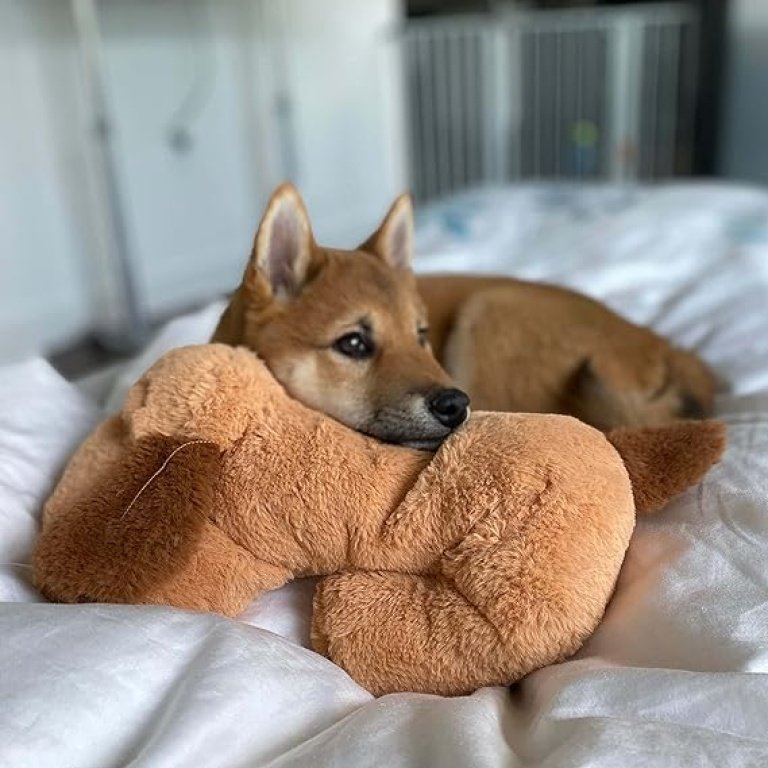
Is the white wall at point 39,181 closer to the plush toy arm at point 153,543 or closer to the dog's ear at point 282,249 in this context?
the dog's ear at point 282,249

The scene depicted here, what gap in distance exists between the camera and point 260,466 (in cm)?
80

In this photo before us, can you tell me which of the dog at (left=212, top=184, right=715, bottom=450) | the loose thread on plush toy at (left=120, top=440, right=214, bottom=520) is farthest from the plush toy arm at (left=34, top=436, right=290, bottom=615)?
the dog at (left=212, top=184, right=715, bottom=450)

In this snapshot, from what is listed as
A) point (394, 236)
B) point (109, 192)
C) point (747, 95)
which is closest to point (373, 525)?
point (394, 236)

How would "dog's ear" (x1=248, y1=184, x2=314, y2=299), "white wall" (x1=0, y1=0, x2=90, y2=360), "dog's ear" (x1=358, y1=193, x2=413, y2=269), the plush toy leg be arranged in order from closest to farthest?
1. the plush toy leg
2. "dog's ear" (x1=248, y1=184, x2=314, y2=299)
3. "dog's ear" (x1=358, y1=193, x2=413, y2=269)
4. "white wall" (x1=0, y1=0, x2=90, y2=360)

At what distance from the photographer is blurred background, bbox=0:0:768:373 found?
2.95 m

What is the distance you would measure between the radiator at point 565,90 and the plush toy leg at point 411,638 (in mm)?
2969

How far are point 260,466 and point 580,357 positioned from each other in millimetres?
684

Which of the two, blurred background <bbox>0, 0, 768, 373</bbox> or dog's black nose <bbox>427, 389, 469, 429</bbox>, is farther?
blurred background <bbox>0, 0, 768, 373</bbox>

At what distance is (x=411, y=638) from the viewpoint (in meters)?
0.73

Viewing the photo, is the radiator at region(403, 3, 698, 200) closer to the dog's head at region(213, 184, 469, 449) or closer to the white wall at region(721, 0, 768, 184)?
the white wall at region(721, 0, 768, 184)

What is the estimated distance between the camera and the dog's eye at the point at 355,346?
110cm

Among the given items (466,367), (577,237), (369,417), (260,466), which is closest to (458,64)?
(577,237)

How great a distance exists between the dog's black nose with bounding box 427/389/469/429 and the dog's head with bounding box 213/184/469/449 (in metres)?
0.02

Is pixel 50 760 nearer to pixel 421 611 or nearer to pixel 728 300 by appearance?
pixel 421 611
